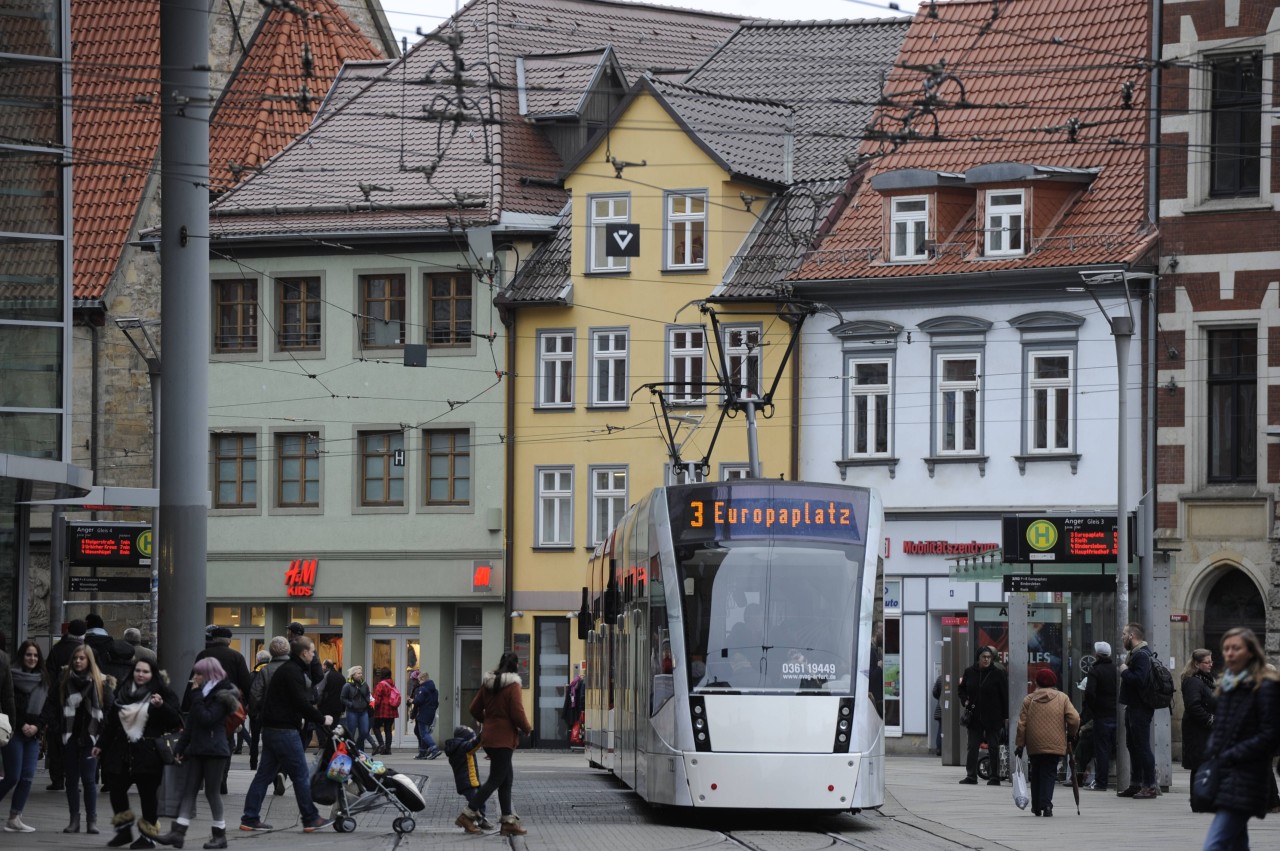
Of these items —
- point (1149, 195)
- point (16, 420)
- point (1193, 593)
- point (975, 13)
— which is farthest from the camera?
point (975, 13)

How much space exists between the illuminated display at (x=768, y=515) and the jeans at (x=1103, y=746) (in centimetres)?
688

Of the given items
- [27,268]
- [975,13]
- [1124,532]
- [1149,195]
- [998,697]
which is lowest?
[998,697]

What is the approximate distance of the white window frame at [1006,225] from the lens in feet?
143

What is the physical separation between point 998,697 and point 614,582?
207 inches

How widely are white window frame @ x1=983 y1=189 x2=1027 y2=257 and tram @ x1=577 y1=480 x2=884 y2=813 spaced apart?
848 inches

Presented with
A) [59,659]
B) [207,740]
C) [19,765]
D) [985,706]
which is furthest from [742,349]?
Answer: [207,740]

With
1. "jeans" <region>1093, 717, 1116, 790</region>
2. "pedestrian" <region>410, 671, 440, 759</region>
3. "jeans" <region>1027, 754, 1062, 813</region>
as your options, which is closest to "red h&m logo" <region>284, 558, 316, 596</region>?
"pedestrian" <region>410, 671, 440, 759</region>

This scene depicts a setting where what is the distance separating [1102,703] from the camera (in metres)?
28.2

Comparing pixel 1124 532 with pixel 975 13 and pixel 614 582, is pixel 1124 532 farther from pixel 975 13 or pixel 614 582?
pixel 975 13

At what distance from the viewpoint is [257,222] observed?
51.7 meters

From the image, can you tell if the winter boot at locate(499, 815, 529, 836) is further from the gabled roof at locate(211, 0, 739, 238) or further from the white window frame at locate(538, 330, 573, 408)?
the white window frame at locate(538, 330, 573, 408)

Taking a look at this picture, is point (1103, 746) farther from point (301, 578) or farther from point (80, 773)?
point (301, 578)

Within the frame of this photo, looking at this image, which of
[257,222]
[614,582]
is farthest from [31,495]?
[257,222]

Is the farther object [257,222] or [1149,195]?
[257,222]
